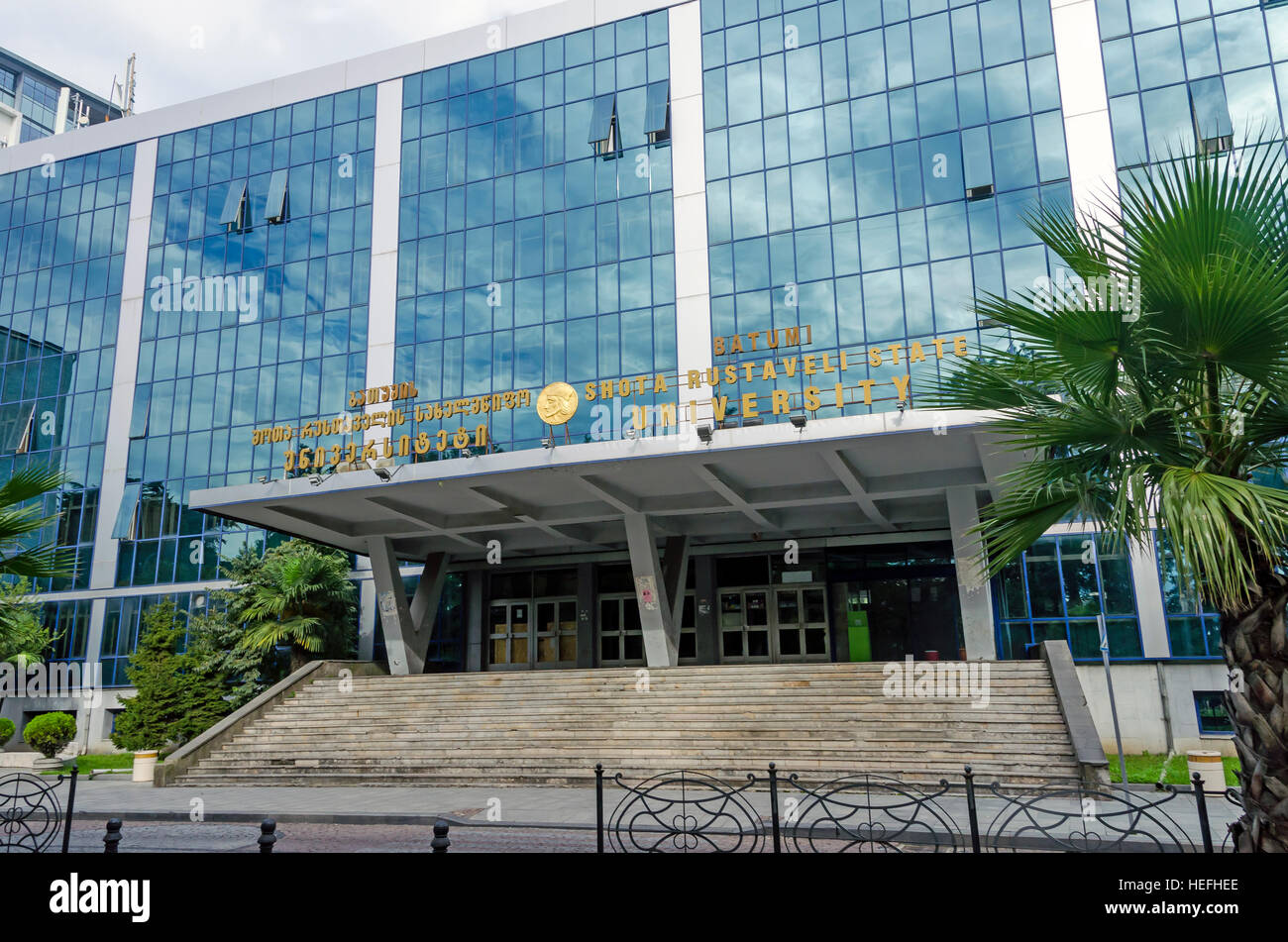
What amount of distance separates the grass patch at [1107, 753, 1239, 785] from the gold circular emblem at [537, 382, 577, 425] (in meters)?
14.8

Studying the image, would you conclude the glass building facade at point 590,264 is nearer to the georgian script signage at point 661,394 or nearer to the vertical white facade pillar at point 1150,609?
the vertical white facade pillar at point 1150,609

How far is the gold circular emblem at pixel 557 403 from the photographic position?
945 inches

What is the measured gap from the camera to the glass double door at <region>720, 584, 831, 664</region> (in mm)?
31172

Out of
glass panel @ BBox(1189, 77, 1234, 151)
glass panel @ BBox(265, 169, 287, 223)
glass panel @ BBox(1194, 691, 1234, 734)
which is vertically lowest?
glass panel @ BBox(1194, 691, 1234, 734)

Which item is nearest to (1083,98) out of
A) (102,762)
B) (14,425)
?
(102,762)

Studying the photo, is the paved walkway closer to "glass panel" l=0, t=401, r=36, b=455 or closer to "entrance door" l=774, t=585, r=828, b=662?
"entrance door" l=774, t=585, r=828, b=662

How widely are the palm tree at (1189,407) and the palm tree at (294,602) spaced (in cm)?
2512

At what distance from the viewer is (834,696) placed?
2069 centimetres

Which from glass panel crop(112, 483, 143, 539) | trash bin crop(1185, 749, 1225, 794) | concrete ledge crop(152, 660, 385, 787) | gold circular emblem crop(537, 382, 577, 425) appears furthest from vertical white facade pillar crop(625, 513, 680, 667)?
glass panel crop(112, 483, 143, 539)

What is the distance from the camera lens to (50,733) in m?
26.3

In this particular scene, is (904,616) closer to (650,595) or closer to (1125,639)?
(1125,639)

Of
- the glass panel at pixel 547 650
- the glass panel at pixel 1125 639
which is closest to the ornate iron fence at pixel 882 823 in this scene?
the glass panel at pixel 1125 639

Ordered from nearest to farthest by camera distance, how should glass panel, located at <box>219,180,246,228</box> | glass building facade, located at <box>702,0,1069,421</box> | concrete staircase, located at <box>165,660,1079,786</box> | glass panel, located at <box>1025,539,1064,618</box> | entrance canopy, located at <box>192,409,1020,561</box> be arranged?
concrete staircase, located at <box>165,660,1079,786</box>, entrance canopy, located at <box>192,409,1020,561</box>, glass panel, located at <box>1025,539,1064,618</box>, glass building facade, located at <box>702,0,1069,421</box>, glass panel, located at <box>219,180,246,228</box>

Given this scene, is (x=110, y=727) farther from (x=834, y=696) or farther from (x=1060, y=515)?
(x=1060, y=515)
